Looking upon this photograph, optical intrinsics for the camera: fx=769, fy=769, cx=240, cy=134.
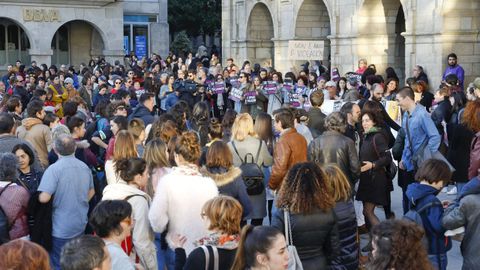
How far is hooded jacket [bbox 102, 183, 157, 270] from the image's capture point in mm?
6434

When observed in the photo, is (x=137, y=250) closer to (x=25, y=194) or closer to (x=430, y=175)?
(x=25, y=194)

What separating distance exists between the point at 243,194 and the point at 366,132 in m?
2.76

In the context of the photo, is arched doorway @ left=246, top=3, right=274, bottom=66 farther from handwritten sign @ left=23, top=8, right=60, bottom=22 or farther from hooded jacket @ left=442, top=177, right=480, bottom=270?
hooded jacket @ left=442, top=177, right=480, bottom=270

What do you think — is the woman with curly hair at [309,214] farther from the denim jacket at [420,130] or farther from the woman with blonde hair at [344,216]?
the denim jacket at [420,130]

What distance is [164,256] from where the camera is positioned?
7.27m

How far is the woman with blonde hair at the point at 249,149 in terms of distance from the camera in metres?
8.77

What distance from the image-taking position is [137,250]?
6457 millimetres

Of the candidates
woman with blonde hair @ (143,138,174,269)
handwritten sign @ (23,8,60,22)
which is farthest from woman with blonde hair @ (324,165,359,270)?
handwritten sign @ (23,8,60,22)

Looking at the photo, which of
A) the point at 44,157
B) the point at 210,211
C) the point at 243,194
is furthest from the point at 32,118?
the point at 210,211

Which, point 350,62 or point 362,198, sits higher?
point 350,62

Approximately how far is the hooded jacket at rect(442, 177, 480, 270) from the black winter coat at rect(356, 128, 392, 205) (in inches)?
127

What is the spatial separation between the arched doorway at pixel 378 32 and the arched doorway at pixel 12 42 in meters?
21.9

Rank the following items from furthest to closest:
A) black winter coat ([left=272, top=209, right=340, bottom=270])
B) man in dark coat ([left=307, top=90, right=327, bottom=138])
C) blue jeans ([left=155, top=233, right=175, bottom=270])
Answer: man in dark coat ([left=307, top=90, right=327, bottom=138])
blue jeans ([left=155, top=233, right=175, bottom=270])
black winter coat ([left=272, top=209, right=340, bottom=270])

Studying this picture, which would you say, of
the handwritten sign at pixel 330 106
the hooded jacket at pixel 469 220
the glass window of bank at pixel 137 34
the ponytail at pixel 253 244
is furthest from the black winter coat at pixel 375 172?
the glass window of bank at pixel 137 34
